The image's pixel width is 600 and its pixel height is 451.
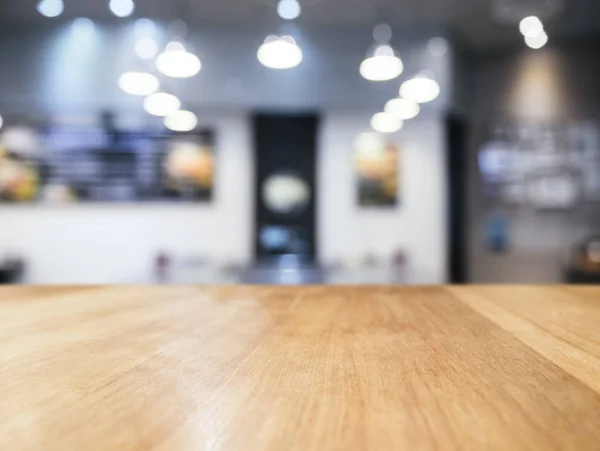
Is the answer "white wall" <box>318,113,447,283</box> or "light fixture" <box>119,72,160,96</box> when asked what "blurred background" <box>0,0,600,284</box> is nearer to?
"white wall" <box>318,113,447,283</box>

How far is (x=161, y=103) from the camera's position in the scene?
3637 millimetres

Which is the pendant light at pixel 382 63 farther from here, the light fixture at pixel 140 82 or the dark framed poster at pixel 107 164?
the dark framed poster at pixel 107 164

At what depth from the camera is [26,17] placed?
11.7ft

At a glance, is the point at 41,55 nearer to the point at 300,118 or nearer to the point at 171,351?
the point at 300,118

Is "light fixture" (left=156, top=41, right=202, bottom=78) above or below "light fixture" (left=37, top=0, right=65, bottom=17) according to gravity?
below

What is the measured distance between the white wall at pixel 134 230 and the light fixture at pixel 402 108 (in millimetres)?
1240

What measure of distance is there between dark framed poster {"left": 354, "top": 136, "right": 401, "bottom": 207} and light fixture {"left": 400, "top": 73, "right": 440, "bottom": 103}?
41.8 inches

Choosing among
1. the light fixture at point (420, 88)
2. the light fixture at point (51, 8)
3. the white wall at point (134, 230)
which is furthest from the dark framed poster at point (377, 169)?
the light fixture at point (51, 8)

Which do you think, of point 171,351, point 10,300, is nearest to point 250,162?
point 10,300

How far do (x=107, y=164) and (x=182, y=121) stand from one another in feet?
2.38

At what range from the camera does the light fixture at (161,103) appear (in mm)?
3545

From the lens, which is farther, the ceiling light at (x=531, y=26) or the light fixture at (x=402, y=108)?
the light fixture at (x=402, y=108)

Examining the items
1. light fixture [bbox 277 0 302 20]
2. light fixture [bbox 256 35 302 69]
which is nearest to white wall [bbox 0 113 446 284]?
light fixture [bbox 277 0 302 20]

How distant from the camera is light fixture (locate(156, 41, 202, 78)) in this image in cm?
238
